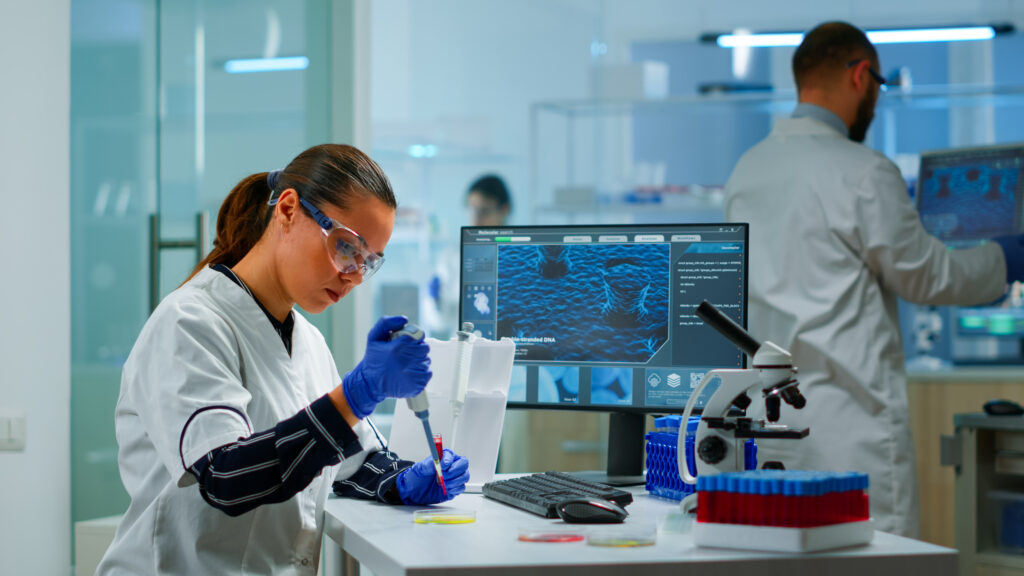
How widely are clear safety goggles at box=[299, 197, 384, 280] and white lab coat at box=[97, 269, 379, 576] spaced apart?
17 cm

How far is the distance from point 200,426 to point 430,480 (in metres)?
0.39

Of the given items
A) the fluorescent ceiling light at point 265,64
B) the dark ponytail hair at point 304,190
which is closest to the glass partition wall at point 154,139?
the fluorescent ceiling light at point 265,64

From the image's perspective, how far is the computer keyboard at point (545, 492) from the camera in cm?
145

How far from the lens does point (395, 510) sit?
1556mm

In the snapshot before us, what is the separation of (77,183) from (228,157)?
16.3 inches

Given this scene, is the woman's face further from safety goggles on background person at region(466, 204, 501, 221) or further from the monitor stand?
safety goggles on background person at region(466, 204, 501, 221)

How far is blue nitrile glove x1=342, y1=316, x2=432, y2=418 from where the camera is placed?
1356 mm

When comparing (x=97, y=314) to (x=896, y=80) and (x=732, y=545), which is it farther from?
(x=896, y=80)

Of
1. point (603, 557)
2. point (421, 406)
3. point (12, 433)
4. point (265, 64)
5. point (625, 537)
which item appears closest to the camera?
point (603, 557)

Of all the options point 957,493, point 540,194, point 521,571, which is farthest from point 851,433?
point 540,194

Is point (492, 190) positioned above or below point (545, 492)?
above

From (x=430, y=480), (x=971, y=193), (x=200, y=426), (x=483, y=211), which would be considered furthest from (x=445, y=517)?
(x=483, y=211)

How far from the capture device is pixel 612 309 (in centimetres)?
178

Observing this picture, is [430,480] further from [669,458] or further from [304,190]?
[304,190]
